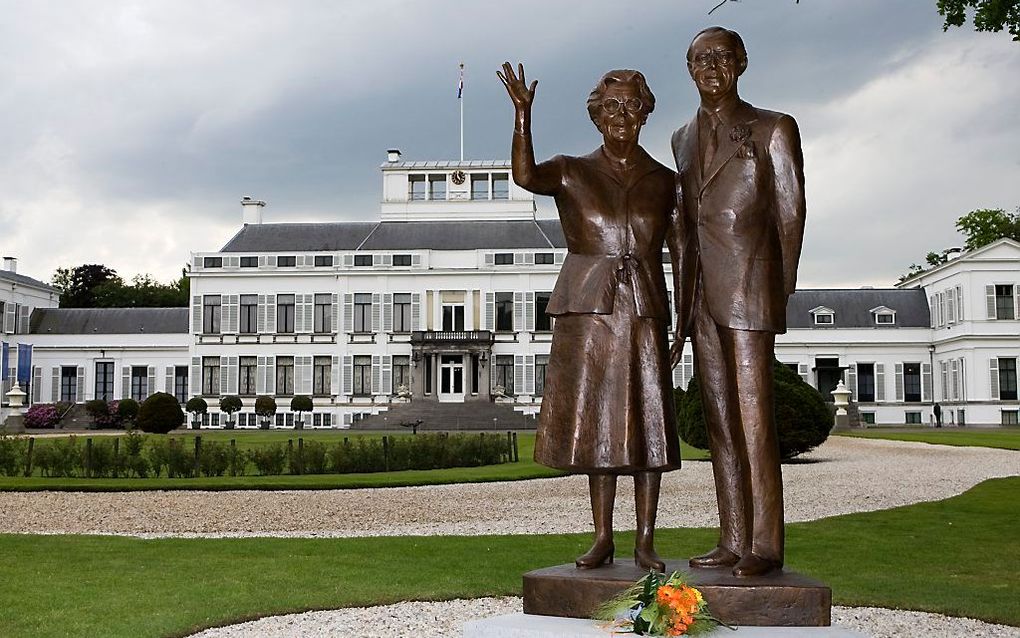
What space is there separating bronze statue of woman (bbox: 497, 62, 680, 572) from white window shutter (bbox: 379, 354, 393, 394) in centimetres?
3803

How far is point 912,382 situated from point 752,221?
138ft

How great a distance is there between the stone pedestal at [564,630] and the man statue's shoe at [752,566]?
0.22 m

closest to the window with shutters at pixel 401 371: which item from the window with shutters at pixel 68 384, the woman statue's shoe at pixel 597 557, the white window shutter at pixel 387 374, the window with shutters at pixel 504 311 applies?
the white window shutter at pixel 387 374

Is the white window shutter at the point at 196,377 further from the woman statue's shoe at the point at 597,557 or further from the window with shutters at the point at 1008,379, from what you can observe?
the woman statue's shoe at the point at 597,557

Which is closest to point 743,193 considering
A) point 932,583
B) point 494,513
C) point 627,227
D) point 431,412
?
point 627,227

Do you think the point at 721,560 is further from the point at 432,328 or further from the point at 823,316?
the point at 823,316

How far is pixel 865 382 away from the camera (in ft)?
143

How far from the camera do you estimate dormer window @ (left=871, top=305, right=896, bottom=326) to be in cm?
4406

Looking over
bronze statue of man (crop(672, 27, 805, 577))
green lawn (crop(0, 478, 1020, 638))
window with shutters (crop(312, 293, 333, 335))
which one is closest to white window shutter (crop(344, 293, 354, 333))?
window with shutters (crop(312, 293, 333, 335))

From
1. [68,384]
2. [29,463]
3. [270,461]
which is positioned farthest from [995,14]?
[68,384]

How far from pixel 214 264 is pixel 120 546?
36.0 meters

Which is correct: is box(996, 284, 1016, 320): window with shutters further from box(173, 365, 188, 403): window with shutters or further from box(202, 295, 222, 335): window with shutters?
box(173, 365, 188, 403): window with shutters

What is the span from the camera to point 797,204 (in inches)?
167

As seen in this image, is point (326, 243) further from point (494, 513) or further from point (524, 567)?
point (524, 567)
